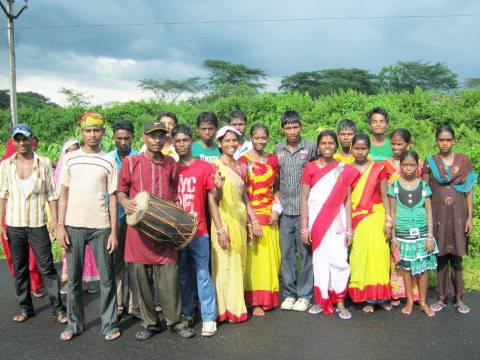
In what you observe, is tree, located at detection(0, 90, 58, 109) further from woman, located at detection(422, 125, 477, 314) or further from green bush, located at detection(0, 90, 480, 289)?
woman, located at detection(422, 125, 477, 314)

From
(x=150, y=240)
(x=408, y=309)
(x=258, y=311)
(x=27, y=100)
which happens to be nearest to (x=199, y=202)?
(x=150, y=240)

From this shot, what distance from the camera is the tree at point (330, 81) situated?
3312cm

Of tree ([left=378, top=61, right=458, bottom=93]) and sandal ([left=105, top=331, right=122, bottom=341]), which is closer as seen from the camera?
sandal ([left=105, top=331, right=122, bottom=341])

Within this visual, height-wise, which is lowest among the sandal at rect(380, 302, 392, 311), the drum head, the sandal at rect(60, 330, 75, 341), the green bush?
the sandal at rect(380, 302, 392, 311)

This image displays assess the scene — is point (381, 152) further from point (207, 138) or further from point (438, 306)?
point (207, 138)

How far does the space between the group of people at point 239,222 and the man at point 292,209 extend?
1cm

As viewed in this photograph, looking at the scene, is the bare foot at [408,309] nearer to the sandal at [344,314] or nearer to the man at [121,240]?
the sandal at [344,314]

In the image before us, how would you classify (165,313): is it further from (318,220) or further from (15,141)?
(15,141)

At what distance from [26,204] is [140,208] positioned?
134 cm

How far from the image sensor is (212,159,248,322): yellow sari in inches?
164

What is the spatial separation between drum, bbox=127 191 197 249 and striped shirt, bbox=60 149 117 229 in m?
0.39

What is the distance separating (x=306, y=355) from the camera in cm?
360

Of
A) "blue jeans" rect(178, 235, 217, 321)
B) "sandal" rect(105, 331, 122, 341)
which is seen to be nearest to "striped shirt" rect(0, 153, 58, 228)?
"sandal" rect(105, 331, 122, 341)

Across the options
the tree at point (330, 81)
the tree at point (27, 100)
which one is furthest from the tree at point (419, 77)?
the tree at point (27, 100)
